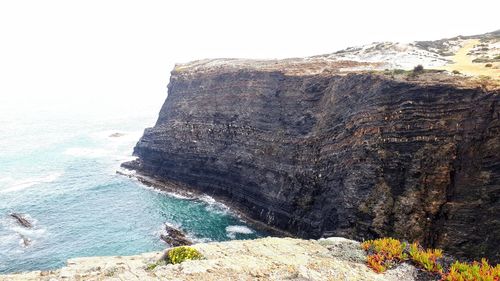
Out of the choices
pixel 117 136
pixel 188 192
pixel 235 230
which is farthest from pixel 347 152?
pixel 117 136

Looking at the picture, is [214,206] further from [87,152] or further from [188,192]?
[87,152]

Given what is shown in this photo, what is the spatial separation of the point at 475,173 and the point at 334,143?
16570mm

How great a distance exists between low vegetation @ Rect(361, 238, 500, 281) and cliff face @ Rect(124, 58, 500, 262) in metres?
13.6

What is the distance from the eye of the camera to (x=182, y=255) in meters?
23.8

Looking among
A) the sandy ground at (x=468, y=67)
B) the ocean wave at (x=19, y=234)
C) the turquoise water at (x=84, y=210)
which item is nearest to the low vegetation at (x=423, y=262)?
the sandy ground at (x=468, y=67)

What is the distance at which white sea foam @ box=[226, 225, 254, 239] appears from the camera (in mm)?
53031

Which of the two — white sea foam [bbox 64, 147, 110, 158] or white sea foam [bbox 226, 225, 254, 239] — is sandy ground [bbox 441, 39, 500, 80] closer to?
white sea foam [bbox 226, 225, 254, 239]

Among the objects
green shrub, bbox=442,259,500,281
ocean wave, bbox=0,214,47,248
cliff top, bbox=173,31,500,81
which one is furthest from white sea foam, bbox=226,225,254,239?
green shrub, bbox=442,259,500,281

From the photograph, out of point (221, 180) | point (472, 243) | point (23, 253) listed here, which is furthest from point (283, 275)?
point (221, 180)

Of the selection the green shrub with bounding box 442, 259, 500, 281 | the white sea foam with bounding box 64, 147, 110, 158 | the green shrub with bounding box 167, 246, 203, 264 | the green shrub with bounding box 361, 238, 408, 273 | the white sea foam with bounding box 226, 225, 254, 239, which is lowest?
the white sea foam with bounding box 226, 225, 254, 239

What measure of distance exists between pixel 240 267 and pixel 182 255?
3.35 meters

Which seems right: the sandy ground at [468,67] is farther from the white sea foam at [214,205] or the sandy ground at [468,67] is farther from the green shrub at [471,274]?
the white sea foam at [214,205]

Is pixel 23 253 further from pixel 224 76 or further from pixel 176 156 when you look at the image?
pixel 224 76

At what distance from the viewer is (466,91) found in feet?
132
